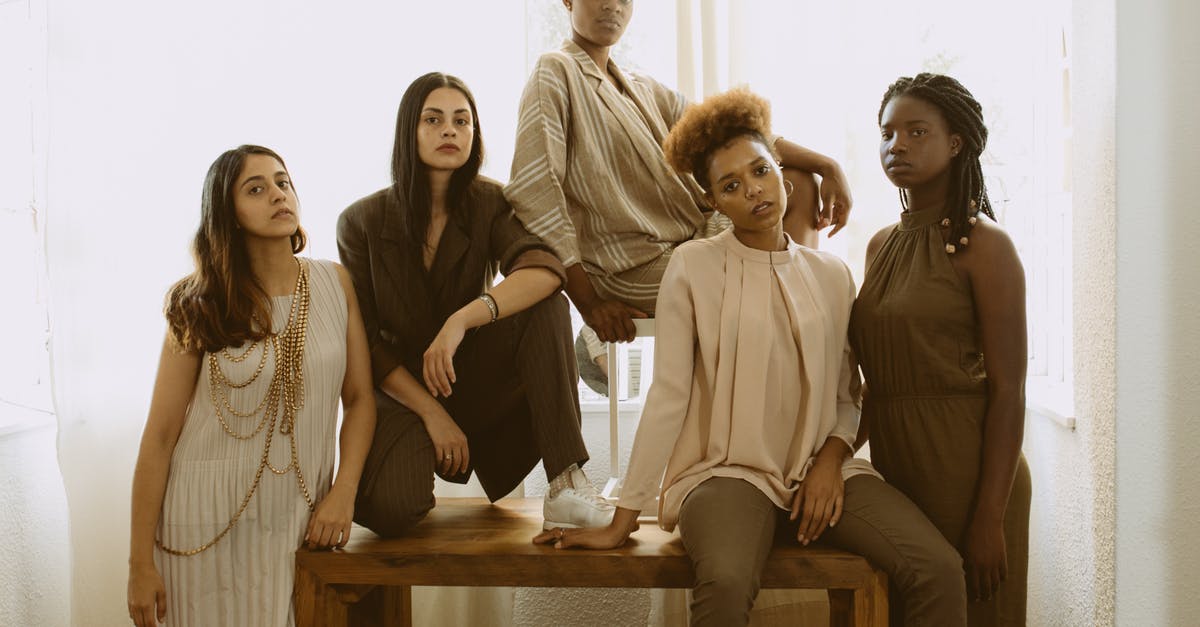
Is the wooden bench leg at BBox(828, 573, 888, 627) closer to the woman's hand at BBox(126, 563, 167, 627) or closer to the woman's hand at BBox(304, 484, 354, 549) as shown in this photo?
the woman's hand at BBox(304, 484, 354, 549)

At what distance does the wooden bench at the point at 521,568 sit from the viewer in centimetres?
164

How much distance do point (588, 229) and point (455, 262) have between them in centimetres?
30

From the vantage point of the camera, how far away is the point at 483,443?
2.06 m

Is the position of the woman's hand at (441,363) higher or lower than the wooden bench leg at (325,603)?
higher

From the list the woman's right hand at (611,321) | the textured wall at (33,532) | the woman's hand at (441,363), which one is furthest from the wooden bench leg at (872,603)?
the textured wall at (33,532)

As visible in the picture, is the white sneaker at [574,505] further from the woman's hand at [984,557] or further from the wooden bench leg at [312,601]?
the woman's hand at [984,557]

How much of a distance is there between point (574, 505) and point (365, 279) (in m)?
0.62

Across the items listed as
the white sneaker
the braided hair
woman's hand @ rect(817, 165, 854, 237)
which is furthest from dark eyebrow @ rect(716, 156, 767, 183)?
the white sneaker

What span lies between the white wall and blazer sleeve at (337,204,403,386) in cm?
132

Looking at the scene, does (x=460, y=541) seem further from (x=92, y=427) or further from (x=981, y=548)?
(x=92, y=427)

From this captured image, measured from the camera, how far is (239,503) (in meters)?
1.77

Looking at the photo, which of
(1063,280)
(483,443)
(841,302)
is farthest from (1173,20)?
(483,443)

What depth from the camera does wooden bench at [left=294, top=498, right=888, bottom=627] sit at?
1.64 m

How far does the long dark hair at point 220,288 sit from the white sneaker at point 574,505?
0.62 meters
